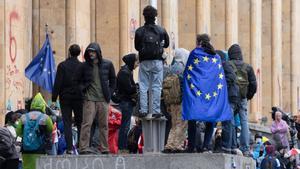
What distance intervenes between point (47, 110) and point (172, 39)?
1598 centimetres

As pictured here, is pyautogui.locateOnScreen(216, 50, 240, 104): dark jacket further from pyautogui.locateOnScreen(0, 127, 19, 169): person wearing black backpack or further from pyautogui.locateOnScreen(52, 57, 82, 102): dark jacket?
pyautogui.locateOnScreen(0, 127, 19, 169): person wearing black backpack

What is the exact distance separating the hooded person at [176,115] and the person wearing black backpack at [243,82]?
1923mm

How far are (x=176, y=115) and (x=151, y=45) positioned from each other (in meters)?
1.33

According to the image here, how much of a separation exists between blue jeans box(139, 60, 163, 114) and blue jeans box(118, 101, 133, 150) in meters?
1.88

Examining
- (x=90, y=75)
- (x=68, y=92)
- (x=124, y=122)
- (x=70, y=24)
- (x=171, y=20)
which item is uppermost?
(x=171, y=20)

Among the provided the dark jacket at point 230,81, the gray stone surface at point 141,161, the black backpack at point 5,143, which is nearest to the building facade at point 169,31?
the dark jacket at point 230,81

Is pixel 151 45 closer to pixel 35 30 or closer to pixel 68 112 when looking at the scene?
pixel 68 112

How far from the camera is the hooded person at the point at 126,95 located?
25125mm

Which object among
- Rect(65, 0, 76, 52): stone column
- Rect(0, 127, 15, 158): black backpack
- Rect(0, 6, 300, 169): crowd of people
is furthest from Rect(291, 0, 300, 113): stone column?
Rect(0, 127, 15, 158): black backpack

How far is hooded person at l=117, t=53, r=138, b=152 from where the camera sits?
82.4 ft

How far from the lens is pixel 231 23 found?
162 ft

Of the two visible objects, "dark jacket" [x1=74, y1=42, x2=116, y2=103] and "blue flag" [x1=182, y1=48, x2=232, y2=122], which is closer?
"blue flag" [x1=182, y1=48, x2=232, y2=122]

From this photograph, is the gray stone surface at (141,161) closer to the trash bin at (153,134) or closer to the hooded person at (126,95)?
the trash bin at (153,134)

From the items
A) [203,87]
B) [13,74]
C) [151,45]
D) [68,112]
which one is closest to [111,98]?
[68,112]
